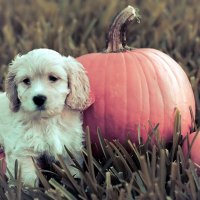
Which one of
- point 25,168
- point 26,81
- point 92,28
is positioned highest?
point 26,81

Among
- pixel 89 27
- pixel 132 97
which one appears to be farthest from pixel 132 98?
pixel 89 27

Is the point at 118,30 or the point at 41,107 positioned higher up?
the point at 118,30

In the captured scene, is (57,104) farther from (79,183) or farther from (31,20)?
(31,20)

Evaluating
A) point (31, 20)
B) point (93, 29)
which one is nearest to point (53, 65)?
point (93, 29)

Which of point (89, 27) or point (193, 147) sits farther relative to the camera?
point (89, 27)

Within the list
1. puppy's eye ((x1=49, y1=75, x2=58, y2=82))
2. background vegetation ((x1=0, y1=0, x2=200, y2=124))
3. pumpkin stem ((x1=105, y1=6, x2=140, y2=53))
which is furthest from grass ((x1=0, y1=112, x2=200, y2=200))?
background vegetation ((x1=0, y1=0, x2=200, y2=124))

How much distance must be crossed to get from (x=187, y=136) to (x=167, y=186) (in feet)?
1.58

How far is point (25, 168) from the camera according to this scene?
11.5 ft

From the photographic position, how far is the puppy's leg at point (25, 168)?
3.49m

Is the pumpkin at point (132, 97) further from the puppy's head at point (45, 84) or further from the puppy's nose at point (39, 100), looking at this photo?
the puppy's nose at point (39, 100)

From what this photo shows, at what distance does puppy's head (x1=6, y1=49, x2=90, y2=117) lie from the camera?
340 centimetres

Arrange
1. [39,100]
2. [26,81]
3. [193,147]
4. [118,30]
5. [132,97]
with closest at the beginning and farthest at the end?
[39,100] < [26,81] < [193,147] < [132,97] < [118,30]

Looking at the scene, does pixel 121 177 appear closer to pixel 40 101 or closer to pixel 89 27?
pixel 40 101

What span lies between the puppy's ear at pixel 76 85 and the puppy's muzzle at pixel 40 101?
203mm
